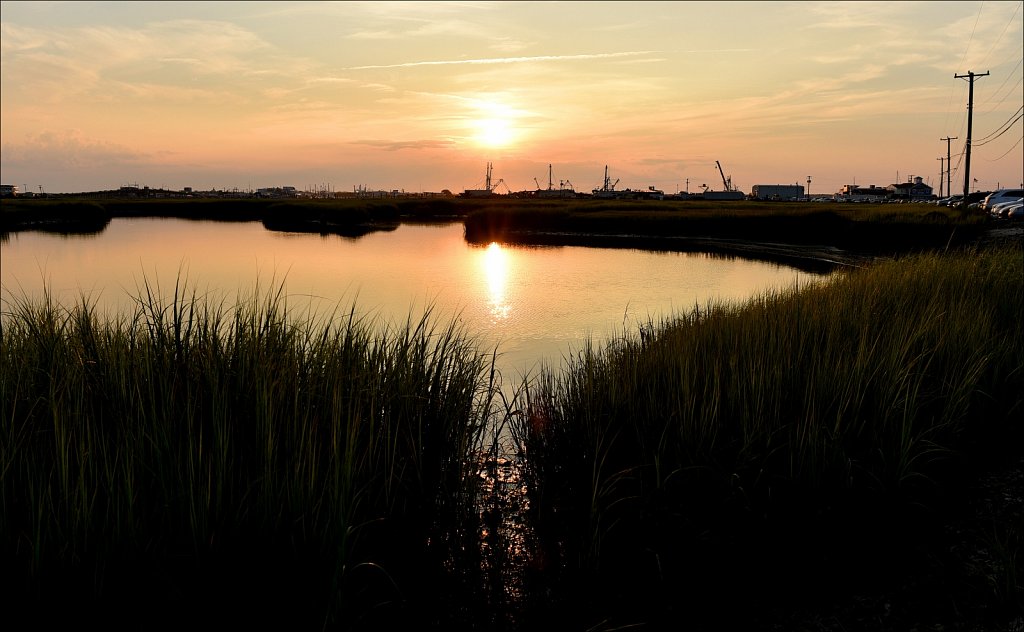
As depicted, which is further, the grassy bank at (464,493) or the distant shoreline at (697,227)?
the distant shoreline at (697,227)

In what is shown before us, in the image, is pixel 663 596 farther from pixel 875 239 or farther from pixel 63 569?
pixel 875 239

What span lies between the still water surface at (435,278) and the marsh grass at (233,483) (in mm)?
3640

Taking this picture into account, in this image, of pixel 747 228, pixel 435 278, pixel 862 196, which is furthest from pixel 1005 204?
pixel 862 196

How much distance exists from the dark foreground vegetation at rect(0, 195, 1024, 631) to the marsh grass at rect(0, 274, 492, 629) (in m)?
0.02

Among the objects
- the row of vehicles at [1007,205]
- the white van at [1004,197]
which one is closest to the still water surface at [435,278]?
the row of vehicles at [1007,205]

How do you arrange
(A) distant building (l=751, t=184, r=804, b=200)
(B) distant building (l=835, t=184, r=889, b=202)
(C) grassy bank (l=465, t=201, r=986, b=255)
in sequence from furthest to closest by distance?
A: (A) distant building (l=751, t=184, r=804, b=200), (B) distant building (l=835, t=184, r=889, b=202), (C) grassy bank (l=465, t=201, r=986, b=255)

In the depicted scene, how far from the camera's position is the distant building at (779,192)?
142125mm

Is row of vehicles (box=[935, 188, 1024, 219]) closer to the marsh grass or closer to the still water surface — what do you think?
the still water surface

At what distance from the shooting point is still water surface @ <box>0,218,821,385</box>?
49.8 feet

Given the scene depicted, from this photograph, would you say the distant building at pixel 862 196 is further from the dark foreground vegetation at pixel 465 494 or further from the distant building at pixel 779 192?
the dark foreground vegetation at pixel 465 494

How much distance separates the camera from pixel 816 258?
28797 millimetres

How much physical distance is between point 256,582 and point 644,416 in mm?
3203

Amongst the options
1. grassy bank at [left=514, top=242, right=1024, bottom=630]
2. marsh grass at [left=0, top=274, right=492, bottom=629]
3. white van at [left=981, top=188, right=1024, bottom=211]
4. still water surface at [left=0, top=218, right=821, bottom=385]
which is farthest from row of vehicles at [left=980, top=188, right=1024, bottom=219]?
marsh grass at [left=0, top=274, right=492, bottom=629]

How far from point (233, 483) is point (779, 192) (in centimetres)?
15362
